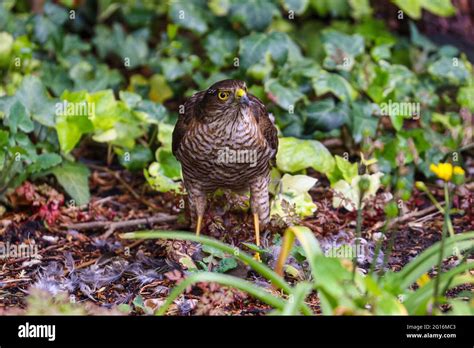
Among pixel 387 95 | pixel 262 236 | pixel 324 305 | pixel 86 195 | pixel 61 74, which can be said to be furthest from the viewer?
pixel 61 74

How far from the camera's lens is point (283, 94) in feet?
22.1

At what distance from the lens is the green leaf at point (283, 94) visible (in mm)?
6684

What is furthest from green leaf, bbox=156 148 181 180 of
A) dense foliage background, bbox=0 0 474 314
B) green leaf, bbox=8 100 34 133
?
green leaf, bbox=8 100 34 133

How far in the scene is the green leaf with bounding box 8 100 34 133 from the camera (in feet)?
19.1

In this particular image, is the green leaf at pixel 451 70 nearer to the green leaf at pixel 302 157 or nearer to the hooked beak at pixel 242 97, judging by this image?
the green leaf at pixel 302 157

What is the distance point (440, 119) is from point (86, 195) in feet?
9.50

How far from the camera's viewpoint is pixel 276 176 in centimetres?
631

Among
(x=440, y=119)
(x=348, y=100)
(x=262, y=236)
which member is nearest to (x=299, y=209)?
(x=262, y=236)

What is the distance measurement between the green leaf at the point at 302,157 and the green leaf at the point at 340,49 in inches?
38.6

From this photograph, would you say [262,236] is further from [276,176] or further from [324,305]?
[324,305]

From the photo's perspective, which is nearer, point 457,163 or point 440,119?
point 457,163

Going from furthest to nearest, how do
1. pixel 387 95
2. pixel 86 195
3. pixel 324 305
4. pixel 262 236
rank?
pixel 387 95 < pixel 86 195 < pixel 262 236 < pixel 324 305

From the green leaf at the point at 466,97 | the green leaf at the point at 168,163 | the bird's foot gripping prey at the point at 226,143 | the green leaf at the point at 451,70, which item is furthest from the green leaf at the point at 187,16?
the green leaf at the point at 466,97

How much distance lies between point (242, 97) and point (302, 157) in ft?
4.00
